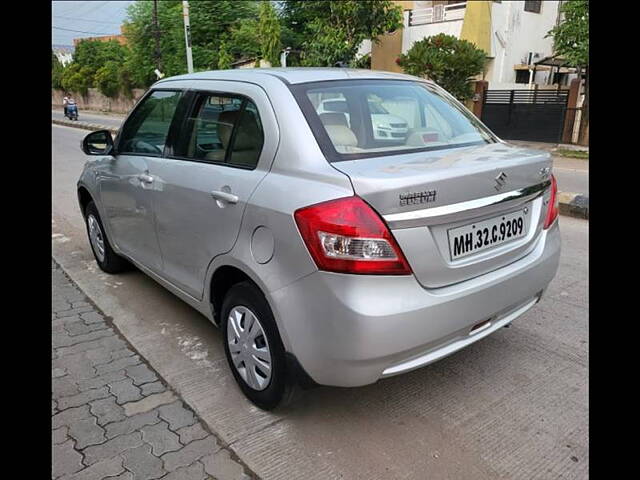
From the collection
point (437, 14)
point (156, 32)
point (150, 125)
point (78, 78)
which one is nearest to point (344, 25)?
point (437, 14)

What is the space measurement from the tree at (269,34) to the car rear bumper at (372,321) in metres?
22.4

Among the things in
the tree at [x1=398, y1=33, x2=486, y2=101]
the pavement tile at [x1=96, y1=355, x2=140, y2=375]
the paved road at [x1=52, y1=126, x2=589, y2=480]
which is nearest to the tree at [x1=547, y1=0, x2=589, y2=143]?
the tree at [x1=398, y1=33, x2=486, y2=101]

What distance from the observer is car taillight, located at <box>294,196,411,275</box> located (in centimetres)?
196

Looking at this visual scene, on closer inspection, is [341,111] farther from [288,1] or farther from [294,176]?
[288,1]

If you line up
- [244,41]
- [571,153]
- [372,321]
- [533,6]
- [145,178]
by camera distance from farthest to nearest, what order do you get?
1. [244,41]
2. [533,6]
3. [571,153]
4. [145,178]
5. [372,321]

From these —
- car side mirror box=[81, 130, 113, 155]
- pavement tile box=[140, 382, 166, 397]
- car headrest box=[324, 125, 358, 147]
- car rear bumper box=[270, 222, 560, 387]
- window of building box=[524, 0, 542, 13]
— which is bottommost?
pavement tile box=[140, 382, 166, 397]

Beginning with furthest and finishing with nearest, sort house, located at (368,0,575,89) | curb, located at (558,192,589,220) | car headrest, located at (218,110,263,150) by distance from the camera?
house, located at (368,0,575,89), curb, located at (558,192,589,220), car headrest, located at (218,110,263,150)

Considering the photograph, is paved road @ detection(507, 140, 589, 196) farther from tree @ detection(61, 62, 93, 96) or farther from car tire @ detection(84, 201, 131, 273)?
tree @ detection(61, 62, 93, 96)

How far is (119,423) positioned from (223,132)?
1.61 metres

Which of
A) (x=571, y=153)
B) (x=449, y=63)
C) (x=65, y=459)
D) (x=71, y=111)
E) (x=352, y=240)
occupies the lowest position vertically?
(x=65, y=459)

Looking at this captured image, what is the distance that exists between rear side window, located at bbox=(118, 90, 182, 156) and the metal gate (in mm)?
13559

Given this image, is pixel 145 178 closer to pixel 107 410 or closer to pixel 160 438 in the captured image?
pixel 107 410

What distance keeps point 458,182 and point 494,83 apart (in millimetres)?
21820

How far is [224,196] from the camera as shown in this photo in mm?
2488
